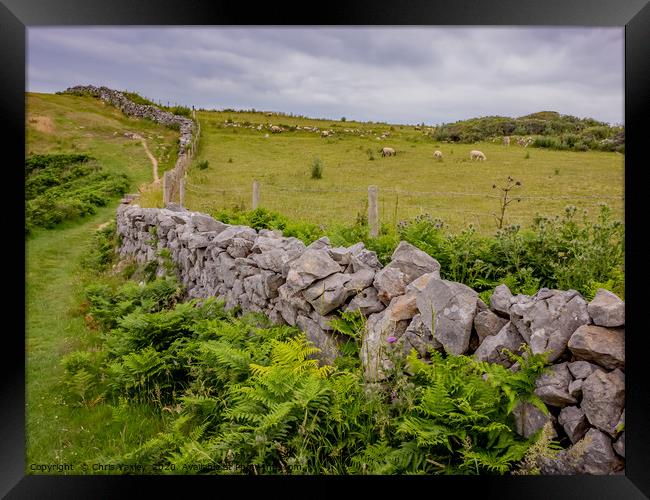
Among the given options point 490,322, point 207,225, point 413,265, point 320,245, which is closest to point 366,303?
point 413,265

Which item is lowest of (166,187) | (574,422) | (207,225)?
(574,422)

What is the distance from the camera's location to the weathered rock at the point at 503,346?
3.45m

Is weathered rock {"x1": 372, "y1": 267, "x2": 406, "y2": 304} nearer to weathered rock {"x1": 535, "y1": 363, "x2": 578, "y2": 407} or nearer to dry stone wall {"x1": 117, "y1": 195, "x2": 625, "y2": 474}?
dry stone wall {"x1": 117, "y1": 195, "x2": 625, "y2": 474}

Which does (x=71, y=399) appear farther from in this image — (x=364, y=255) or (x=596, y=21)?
(x=596, y=21)

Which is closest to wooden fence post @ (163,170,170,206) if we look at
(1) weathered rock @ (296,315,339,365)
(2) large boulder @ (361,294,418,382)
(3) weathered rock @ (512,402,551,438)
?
(1) weathered rock @ (296,315,339,365)

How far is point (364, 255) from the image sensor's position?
514 centimetres

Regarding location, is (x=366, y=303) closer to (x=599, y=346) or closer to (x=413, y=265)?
(x=413, y=265)

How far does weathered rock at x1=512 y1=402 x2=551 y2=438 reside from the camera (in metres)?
3.14

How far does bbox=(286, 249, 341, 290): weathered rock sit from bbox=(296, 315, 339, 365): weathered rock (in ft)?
1.20

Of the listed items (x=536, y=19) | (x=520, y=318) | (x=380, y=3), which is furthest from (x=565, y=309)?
(x=380, y=3)

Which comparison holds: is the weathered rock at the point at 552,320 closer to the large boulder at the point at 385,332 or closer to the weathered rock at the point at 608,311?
the weathered rock at the point at 608,311

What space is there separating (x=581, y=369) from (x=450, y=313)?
0.97m

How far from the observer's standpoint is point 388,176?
19.7 metres

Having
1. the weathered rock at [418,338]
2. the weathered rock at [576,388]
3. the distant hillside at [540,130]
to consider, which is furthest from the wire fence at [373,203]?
the weathered rock at [576,388]
